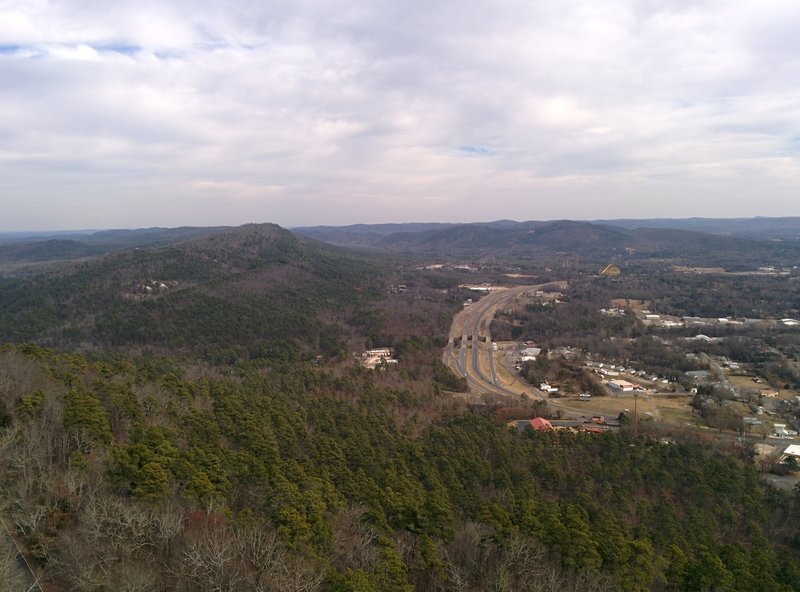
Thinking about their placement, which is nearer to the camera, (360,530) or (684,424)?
(360,530)

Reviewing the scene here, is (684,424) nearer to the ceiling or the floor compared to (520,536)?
nearer to the floor

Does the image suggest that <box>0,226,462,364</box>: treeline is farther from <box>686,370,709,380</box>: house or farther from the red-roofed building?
<box>686,370,709,380</box>: house

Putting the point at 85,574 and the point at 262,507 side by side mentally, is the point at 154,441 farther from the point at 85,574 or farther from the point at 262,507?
the point at 85,574

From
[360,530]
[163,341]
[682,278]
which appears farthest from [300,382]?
[682,278]

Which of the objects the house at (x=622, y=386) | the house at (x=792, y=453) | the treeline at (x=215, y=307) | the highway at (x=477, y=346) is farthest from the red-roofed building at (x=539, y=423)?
the treeline at (x=215, y=307)

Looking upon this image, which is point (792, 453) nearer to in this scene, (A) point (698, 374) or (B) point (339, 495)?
(A) point (698, 374)

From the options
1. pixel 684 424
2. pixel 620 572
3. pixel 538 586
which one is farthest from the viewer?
pixel 684 424

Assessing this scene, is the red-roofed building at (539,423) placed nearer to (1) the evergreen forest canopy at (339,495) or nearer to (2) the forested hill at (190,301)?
(1) the evergreen forest canopy at (339,495)
